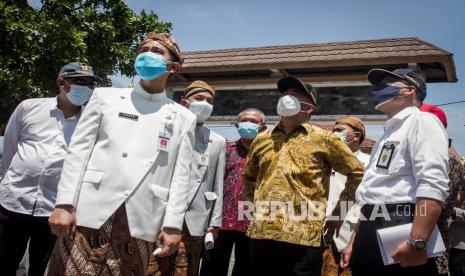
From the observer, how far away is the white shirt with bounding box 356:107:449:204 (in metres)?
2.70

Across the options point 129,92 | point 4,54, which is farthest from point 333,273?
point 4,54

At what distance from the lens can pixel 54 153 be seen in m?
3.92

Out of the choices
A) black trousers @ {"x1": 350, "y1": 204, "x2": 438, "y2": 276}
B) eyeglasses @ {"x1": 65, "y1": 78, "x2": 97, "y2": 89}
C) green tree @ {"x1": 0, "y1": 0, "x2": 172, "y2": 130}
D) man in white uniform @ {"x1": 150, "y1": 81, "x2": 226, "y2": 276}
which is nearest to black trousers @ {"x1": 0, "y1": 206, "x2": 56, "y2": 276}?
man in white uniform @ {"x1": 150, "y1": 81, "x2": 226, "y2": 276}

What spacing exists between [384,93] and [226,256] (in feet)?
8.79

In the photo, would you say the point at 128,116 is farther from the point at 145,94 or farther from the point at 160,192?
the point at 160,192

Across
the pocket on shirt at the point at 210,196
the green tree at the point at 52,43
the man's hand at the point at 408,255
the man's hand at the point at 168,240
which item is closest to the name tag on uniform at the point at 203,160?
the pocket on shirt at the point at 210,196

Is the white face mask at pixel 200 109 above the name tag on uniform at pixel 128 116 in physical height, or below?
above

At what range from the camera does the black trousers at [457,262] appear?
513 cm

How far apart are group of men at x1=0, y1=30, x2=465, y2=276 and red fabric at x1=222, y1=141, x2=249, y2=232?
0.58 ft

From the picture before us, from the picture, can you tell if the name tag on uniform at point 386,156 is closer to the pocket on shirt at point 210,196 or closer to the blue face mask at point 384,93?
the blue face mask at point 384,93

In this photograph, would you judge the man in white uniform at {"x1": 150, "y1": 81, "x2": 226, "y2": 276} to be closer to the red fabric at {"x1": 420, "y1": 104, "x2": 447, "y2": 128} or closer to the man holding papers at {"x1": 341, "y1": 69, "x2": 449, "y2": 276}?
the man holding papers at {"x1": 341, "y1": 69, "x2": 449, "y2": 276}

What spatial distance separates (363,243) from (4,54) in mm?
9463

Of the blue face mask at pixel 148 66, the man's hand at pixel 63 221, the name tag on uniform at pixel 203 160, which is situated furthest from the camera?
the name tag on uniform at pixel 203 160

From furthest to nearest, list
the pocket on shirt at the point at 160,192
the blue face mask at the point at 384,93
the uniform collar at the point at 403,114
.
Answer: the blue face mask at the point at 384,93, the uniform collar at the point at 403,114, the pocket on shirt at the point at 160,192
